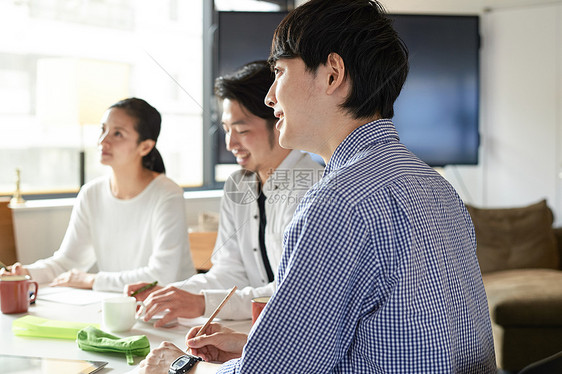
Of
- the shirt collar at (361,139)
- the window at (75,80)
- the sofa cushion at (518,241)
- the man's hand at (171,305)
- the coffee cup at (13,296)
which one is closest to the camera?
the shirt collar at (361,139)

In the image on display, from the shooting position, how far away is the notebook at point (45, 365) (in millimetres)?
1014

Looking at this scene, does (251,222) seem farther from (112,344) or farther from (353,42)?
(353,42)

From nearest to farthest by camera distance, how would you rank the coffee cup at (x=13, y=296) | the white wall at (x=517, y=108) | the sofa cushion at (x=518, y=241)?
the coffee cup at (x=13, y=296) < the sofa cushion at (x=518, y=241) < the white wall at (x=517, y=108)

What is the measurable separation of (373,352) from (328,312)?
8 cm

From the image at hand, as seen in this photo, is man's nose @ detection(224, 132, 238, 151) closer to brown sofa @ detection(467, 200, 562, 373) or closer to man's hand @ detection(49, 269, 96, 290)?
man's hand @ detection(49, 269, 96, 290)

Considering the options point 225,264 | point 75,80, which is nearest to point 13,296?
point 225,264

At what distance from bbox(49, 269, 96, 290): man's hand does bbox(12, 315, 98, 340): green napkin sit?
442 mm

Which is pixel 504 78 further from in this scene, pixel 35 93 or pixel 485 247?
pixel 35 93

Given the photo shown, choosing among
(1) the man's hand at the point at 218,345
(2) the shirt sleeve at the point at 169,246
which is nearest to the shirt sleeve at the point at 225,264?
(2) the shirt sleeve at the point at 169,246

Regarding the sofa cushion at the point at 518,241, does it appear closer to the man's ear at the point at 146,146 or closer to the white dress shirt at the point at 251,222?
the white dress shirt at the point at 251,222

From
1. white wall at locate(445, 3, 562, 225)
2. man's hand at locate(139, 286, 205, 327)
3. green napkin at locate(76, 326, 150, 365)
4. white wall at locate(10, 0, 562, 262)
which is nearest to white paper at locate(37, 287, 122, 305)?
man's hand at locate(139, 286, 205, 327)

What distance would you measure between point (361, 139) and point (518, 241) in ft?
9.04

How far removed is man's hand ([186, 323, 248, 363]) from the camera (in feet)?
3.47

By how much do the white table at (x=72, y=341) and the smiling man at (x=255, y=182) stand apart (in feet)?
0.91
